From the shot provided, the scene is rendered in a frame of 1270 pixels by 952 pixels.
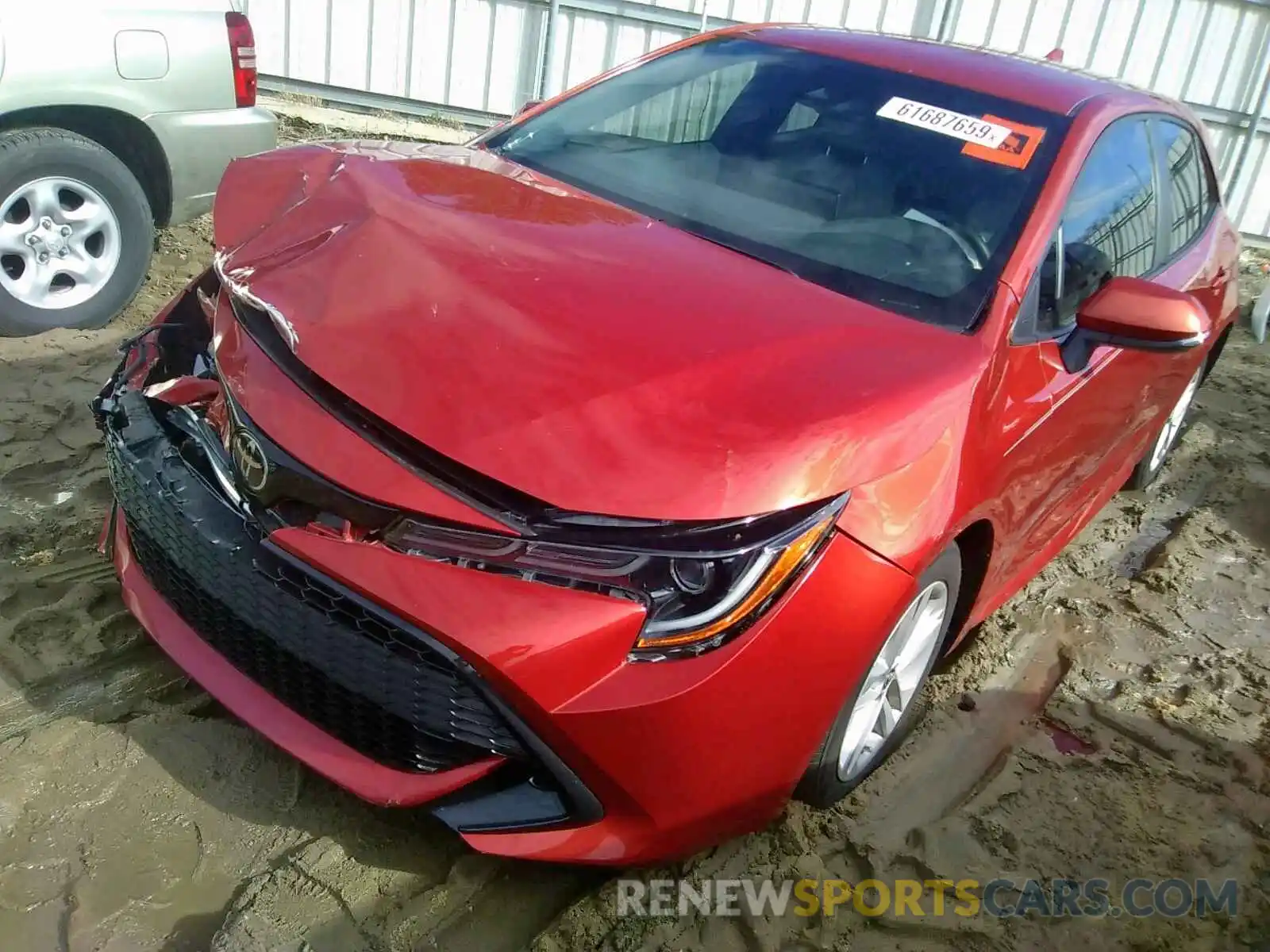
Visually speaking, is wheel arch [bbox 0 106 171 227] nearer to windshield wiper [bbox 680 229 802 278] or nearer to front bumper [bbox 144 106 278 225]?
front bumper [bbox 144 106 278 225]

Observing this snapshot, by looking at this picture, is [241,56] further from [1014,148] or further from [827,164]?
[1014,148]

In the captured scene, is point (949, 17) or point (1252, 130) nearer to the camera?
point (949, 17)

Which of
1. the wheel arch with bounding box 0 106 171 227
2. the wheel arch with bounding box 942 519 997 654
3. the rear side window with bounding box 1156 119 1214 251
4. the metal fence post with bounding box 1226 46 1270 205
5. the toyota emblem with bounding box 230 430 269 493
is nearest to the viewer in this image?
the toyota emblem with bounding box 230 430 269 493

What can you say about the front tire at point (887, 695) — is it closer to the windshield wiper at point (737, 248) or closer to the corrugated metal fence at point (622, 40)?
the windshield wiper at point (737, 248)

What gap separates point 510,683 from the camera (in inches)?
65.9

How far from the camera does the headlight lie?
1.73 metres

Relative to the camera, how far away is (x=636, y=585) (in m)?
1.74

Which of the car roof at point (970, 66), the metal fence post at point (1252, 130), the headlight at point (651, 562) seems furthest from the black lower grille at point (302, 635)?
the metal fence post at point (1252, 130)

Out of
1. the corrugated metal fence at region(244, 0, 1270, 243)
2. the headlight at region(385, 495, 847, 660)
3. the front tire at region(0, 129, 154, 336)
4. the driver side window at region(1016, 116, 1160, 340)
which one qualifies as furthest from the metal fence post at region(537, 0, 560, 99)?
the headlight at region(385, 495, 847, 660)

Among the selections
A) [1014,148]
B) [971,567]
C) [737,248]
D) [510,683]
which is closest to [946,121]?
[1014,148]

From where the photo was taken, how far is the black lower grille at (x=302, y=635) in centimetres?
176

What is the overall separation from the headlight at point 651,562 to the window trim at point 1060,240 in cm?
97

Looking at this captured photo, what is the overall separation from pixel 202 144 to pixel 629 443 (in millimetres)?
3295

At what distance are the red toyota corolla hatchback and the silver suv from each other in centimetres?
176
